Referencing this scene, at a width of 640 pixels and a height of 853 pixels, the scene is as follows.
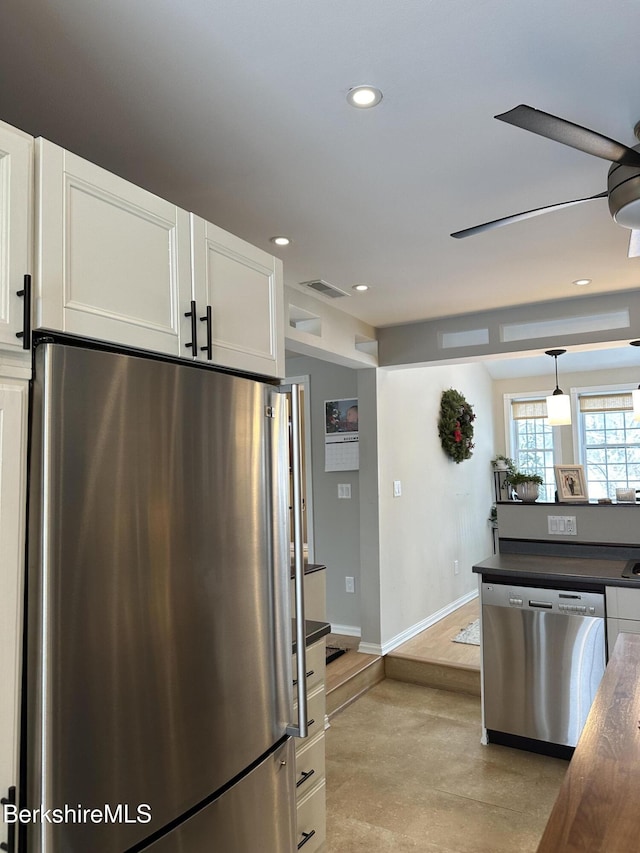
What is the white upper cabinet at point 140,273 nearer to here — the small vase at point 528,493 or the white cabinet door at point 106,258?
the white cabinet door at point 106,258

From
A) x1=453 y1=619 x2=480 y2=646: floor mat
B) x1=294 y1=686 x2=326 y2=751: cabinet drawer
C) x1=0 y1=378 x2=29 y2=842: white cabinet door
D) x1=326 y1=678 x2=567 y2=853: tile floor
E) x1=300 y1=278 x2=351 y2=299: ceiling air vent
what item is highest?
x1=300 y1=278 x2=351 y2=299: ceiling air vent

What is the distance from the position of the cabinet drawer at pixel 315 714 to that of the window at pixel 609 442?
5.64 meters

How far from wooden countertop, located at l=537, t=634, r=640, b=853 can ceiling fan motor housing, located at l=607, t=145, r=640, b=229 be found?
1.41 metres

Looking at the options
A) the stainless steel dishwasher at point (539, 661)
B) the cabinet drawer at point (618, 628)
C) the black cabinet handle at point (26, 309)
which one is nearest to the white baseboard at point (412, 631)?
the stainless steel dishwasher at point (539, 661)

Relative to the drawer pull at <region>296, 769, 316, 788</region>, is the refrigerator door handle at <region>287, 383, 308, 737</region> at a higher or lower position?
higher

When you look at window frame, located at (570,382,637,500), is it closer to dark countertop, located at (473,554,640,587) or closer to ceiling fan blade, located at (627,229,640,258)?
dark countertop, located at (473,554,640,587)

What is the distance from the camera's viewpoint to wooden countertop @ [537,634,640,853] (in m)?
1.08

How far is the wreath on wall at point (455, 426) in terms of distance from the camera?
5.93 metres

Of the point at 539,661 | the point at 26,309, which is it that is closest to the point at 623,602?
the point at 539,661

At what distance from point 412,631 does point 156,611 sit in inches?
155

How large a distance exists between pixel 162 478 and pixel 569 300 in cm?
355

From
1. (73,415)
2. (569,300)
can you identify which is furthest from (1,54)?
(569,300)

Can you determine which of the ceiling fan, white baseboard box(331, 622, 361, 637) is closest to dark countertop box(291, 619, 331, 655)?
the ceiling fan

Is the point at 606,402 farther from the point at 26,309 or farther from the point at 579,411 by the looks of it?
the point at 26,309
